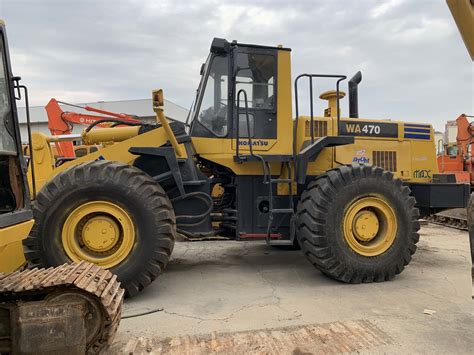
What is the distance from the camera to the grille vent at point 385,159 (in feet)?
21.7

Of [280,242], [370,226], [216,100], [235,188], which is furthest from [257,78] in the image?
[370,226]

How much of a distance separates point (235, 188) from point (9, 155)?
338 centimetres

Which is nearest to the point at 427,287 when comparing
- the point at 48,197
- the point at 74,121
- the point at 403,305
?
the point at 403,305

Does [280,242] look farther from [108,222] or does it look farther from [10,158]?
[10,158]

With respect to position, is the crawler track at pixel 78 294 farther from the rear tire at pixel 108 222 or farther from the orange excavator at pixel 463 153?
the orange excavator at pixel 463 153

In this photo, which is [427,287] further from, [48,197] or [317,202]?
[48,197]

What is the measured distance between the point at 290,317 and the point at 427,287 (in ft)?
6.81

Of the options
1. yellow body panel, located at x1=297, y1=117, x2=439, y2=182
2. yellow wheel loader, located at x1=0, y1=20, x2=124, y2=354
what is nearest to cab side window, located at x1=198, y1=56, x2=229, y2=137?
yellow body panel, located at x1=297, y1=117, x2=439, y2=182

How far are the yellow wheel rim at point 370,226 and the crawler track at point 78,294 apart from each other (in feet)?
10.9

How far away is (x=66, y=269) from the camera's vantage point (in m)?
3.17

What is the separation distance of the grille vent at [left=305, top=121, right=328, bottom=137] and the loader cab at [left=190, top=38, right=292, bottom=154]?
341 mm

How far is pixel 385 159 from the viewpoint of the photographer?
667 centimetres

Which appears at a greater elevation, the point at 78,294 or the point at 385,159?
the point at 385,159

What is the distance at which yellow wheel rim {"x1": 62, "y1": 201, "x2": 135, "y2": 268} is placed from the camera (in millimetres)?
4648
